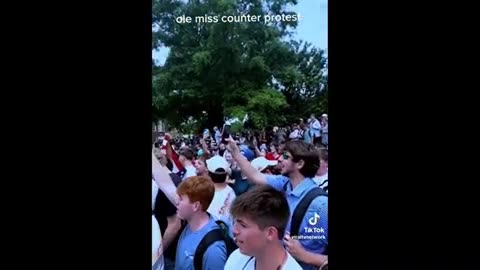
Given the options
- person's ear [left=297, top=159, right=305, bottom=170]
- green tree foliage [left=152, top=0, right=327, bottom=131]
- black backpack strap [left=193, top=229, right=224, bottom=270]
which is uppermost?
green tree foliage [left=152, top=0, right=327, bottom=131]

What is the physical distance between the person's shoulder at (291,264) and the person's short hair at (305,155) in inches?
21.2

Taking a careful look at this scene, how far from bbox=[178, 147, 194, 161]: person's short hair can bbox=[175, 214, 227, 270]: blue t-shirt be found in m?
0.41

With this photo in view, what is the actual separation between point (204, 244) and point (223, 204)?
29 centimetres

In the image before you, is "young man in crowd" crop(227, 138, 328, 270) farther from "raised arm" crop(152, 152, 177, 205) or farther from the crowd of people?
"raised arm" crop(152, 152, 177, 205)

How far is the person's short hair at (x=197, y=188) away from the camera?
14.7 ft

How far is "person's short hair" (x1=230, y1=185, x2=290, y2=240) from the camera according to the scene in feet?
14.4

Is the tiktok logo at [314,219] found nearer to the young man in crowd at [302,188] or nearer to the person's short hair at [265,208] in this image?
the young man in crowd at [302,188]

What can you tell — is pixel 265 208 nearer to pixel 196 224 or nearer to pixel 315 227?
pixel 315 227

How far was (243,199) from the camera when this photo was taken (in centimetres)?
444

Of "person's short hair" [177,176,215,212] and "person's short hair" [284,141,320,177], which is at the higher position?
"person's short hair" [284,141,320,177]

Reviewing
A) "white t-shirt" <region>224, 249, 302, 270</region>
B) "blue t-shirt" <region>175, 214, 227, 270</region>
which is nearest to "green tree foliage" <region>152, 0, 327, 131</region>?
"blue t-shirt" <region>175, 214, 227, 270</region>
